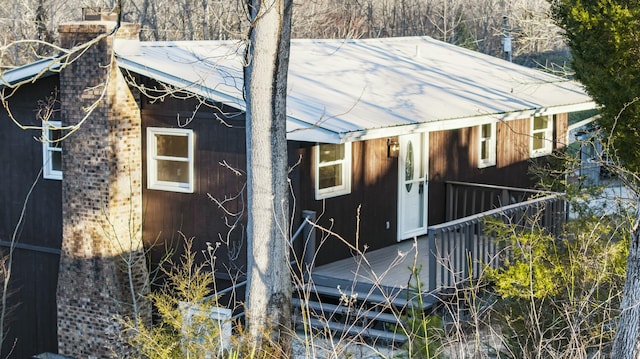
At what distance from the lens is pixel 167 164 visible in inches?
615

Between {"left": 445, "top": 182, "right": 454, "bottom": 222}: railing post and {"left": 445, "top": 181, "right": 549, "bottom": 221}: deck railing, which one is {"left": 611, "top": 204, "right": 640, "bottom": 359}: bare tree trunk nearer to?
{"left": 445, "top": 181, "right": 549, "bottom": 221}: deck railing

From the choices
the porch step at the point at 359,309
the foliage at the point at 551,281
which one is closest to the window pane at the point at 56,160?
the porch step at the point at 359,309

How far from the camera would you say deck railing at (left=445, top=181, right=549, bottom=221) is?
16938 millimetres

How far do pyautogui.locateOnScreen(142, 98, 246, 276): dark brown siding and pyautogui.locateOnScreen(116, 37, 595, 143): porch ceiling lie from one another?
2.12ft

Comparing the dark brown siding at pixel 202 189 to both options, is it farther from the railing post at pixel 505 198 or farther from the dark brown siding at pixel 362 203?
the railing post at pixel 505 198

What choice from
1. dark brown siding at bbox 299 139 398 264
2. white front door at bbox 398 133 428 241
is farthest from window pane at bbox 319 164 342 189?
white front door at bbox 398 133 428 241

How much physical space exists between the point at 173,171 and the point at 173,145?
429mm

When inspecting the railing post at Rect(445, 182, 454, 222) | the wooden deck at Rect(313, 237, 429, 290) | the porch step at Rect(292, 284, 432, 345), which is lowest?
the porch step at Rect(292, 284, 432, 345)

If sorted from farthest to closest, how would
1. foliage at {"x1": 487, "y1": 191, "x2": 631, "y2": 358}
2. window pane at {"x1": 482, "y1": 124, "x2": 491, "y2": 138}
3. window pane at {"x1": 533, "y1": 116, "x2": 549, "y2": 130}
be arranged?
window pane at {"x1": 533, "y1": 116, "x2": 549, "y2": 130}, window pane at {"x1": 482, "y1": 124, "x2": 491, "y2": 138}, foliage at {"x1": 487, "y1": 191, "x2": 631, "y2": 358}

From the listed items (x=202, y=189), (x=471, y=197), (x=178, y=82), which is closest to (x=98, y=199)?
(x=202, y=189)

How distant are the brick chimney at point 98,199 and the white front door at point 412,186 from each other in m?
4.47

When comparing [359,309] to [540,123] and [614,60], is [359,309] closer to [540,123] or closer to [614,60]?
[614,60]

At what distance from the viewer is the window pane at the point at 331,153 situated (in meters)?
14.9

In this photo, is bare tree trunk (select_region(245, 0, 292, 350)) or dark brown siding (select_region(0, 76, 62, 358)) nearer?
bare tree trunk (select_region(245, 0, 292, 350))
